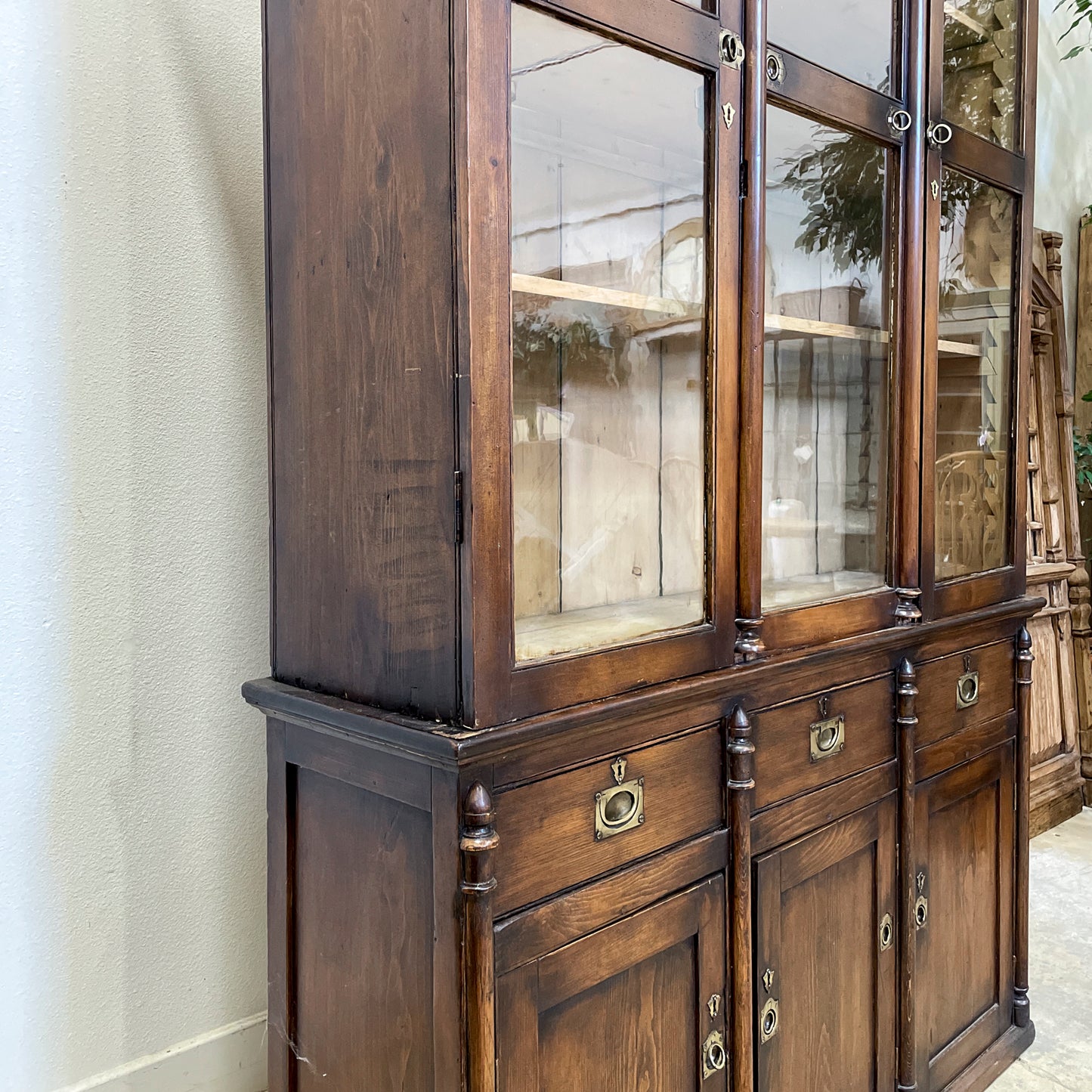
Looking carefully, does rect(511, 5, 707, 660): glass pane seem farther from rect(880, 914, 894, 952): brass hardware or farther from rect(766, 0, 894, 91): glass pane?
rect(880, 914, 894, 952): brass hardware

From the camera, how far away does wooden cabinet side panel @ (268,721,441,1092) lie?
39.5 inches

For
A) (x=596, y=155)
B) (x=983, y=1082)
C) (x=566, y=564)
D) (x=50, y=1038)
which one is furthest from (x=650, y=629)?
(x=983, y=1082)

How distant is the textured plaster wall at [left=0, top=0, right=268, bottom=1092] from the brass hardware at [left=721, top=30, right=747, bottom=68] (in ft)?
2.23

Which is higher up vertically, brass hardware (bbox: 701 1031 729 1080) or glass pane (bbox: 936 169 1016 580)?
glass pane (bbox: 936 169 1016 580)

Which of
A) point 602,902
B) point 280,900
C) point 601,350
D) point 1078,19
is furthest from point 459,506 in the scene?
point 1078,19

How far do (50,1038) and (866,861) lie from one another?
1.15 m

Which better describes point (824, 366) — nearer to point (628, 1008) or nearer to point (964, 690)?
point (964, 690)

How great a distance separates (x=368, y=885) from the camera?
3.54 feet

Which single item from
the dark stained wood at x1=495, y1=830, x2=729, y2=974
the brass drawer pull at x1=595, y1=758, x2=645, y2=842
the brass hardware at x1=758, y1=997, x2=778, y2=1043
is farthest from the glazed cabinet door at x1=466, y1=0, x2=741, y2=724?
the brass hardware at x1=758, y1=997, x2=778, y2=1043

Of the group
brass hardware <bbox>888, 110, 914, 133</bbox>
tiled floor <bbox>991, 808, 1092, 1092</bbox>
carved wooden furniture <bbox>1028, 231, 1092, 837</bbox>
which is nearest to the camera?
brass hardware <bbox>888, 110, 914, 133</bbox>

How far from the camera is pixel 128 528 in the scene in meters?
1.34

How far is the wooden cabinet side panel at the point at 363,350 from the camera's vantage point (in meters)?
0.97

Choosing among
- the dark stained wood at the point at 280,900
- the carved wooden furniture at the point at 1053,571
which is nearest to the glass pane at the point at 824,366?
the dark stained wood at the point at 280,900

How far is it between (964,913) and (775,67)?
4.52ft
